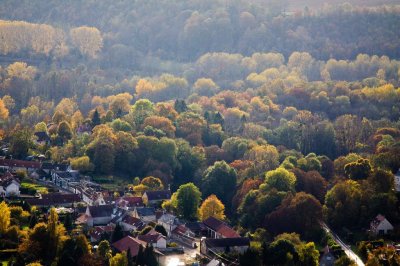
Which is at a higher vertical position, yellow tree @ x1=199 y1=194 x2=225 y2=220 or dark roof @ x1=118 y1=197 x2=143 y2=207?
dark roof @ x1=118 y1=197 x2=143 y2=207

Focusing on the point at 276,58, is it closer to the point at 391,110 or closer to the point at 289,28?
the point at 289,28

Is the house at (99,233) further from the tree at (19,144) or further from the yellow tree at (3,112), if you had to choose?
the yellow tree at (3,112)

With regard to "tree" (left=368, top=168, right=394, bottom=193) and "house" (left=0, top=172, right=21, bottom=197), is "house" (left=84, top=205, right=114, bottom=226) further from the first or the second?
"tree" (left=368, top=168, right=394, bottom=193)

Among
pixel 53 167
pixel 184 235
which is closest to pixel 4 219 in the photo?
pixel 184 235

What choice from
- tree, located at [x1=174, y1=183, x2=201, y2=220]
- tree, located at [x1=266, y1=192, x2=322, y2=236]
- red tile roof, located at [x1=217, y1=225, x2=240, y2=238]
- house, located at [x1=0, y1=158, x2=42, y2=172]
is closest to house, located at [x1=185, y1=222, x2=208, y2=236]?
red tile roof, located at [x1=217, y1=225, x2=240, y2=238]

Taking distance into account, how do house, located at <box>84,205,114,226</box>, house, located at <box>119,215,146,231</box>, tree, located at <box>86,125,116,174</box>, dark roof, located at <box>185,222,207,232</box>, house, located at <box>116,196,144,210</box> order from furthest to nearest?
tree, located at <box>86,125,116,174</box>, house, located at <box>116,196,144,210</box>, dark roof, located at <box>185,222,207,232</box>, house, located at <box>84,205,114,226</box>, house, located at <box>119,215,146,231</box>

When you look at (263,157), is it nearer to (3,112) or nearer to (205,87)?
(3,112)

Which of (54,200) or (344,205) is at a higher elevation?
(54,200)
